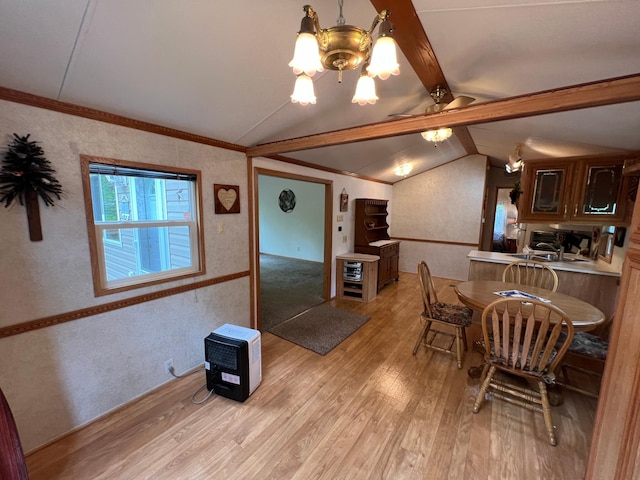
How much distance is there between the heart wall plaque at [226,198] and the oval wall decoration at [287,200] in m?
4.63

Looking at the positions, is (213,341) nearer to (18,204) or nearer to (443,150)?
(18,204)

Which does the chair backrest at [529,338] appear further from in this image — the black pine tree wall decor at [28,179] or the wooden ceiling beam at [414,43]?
the black pine tree wall decor at [28,179]

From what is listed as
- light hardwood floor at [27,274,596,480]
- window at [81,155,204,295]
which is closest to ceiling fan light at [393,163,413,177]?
light hardwood floor at [27,274,596,480]

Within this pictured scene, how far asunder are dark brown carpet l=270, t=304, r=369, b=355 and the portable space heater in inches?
35.9

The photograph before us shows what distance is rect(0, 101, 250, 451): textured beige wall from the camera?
1.52 metres

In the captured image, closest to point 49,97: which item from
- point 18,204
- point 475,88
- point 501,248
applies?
point 18,204

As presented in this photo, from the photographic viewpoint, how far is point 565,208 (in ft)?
9.54

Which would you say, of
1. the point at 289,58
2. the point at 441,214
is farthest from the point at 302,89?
the point at 441,214

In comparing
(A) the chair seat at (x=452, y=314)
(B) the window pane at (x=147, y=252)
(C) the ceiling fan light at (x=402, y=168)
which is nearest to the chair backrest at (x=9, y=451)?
(B) the window pane at (x=147, y=252)

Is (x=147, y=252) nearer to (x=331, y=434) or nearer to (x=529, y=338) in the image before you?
(x=331, y=434)

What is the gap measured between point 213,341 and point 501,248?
7.14 meters

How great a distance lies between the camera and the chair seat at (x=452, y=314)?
257 cm

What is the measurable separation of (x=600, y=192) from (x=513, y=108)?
2.28 metres

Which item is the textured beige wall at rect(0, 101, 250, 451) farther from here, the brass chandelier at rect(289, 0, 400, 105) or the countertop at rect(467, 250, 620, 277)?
the countertop at rect(467, 250, 620, 277)
